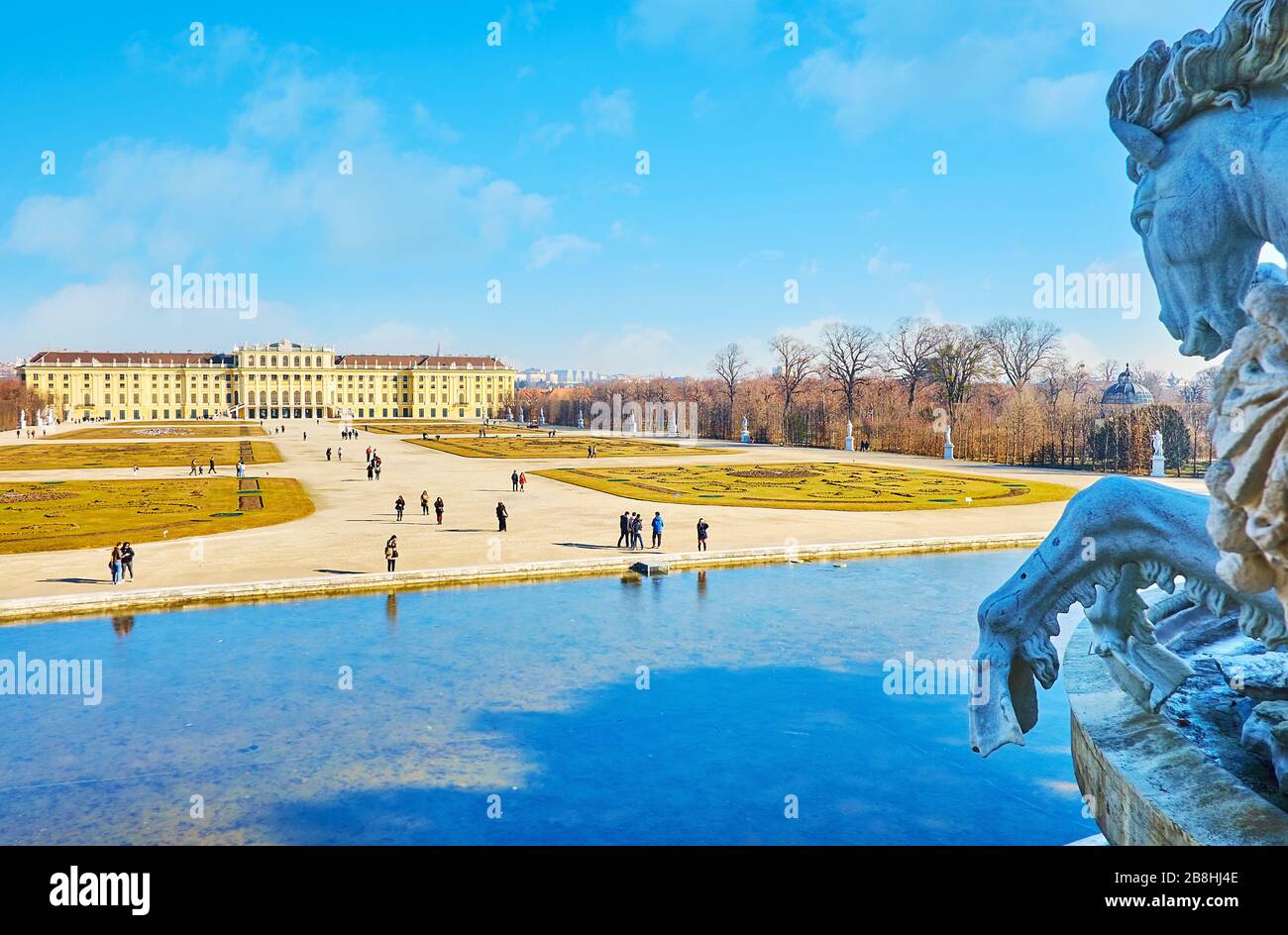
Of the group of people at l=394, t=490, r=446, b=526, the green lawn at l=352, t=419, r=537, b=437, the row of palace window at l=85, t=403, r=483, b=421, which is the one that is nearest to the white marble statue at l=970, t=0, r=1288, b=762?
the group of people at l=394, t=490, r=446, b=526

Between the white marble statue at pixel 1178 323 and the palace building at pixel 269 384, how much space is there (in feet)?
433

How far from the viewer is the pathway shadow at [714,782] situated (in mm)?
7801

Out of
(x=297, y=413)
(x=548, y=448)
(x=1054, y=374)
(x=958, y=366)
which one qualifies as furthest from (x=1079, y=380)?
(x=297, y=413)

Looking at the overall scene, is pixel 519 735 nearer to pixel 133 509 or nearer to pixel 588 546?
pixel 588 546

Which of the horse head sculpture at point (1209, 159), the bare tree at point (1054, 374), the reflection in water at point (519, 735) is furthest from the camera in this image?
the bare tree at point (1054, 374)

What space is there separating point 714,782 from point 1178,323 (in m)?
6.34

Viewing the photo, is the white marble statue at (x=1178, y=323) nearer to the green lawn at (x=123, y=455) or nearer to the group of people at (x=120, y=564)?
the group of people at (x=120, y=564)

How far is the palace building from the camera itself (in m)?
133

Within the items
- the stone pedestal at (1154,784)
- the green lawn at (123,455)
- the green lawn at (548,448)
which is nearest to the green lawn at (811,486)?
the green lawn at (548,448)

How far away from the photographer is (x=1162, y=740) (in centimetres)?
392

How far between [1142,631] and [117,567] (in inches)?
690

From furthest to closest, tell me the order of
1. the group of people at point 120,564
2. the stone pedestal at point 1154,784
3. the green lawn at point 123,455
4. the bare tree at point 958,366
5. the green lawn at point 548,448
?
1. the bare tree at point 958,366
2. the green lawn at point 548,448
3. the green lawn at point 123,455
4. the group of people at point 120,564
5. the stone pedestal at point 1154,784

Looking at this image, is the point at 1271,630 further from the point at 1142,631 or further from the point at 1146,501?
the point at 1142,631

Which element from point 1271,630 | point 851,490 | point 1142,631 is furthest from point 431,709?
point 851,490
